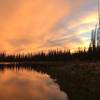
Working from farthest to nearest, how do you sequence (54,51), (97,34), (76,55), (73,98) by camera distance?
(54,51), (76,55), (97,34), (73,98)

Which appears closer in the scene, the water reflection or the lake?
the lake

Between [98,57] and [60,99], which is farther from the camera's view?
[98,57]

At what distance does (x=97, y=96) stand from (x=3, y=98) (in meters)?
9.31

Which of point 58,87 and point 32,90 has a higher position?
point 58,87

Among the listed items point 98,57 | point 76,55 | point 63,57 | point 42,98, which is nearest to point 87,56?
point 98,57

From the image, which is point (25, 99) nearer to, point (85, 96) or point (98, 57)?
point (85, 96)

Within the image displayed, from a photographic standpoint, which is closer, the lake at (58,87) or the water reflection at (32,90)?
the lake at (58,87)

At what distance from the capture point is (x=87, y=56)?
351 ft

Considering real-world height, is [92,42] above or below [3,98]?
above

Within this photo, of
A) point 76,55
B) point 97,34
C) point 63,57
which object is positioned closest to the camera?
point 97,34

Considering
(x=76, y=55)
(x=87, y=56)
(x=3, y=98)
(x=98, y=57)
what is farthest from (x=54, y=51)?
(x=3, y=98)

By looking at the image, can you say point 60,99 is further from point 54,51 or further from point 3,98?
point 54,51

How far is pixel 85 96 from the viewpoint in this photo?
2578 cm

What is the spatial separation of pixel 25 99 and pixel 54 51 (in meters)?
159
